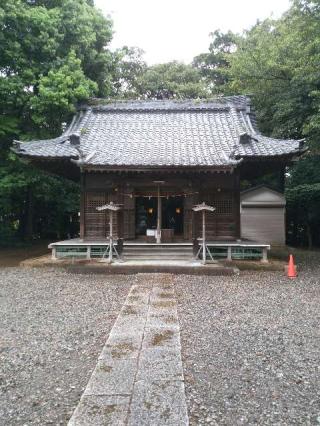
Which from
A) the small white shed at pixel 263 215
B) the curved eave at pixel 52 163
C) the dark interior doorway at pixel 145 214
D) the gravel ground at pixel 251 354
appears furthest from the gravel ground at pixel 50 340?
the small white shed at pixel 263 215

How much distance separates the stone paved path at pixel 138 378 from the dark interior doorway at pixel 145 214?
8.44 m

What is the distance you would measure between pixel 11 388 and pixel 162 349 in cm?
183

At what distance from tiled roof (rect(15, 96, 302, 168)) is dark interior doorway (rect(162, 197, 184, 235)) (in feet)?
7.46

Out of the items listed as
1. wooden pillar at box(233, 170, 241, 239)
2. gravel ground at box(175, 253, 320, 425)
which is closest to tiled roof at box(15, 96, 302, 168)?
wooden pillar at box(233, 170, 241, 239)

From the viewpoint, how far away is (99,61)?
A: 19.0m

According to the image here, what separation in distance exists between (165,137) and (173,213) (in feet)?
10.2

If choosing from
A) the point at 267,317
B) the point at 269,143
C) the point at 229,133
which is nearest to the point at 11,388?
the point at 267,317

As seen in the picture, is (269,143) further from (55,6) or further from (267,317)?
(55,6)

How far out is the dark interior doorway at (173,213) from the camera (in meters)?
15.2

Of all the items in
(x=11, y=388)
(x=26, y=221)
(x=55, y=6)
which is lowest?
(x=11, y=388)

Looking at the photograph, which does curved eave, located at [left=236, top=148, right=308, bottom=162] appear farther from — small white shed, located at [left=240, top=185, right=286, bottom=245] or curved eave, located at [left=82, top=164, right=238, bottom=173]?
small white shed, located at [left=240, top=185, right=286, bottom=245]

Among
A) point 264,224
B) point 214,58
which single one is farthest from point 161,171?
point 214,58

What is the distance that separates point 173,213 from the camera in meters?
15.2

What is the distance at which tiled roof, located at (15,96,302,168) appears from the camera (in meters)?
12.6
